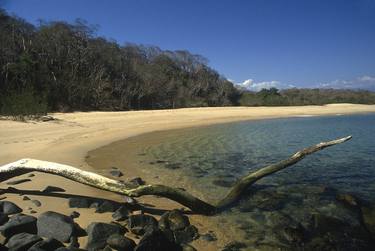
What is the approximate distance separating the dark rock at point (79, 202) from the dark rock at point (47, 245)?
1721mm

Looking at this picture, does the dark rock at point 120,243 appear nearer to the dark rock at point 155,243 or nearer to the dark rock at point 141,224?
the dark rock at point 155,243

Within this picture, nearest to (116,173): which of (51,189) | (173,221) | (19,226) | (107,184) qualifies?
(51,189)

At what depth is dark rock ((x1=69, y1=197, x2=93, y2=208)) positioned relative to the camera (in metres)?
6.54

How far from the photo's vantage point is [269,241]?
5469 mm

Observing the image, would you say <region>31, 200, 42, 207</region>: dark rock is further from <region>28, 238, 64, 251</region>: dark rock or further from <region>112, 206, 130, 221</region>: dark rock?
<region>28, 238, 64, 251</region>: dark rock

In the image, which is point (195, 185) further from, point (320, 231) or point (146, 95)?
point (146, 95)

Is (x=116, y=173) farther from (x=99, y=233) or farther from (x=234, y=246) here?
(x=234, y=246)

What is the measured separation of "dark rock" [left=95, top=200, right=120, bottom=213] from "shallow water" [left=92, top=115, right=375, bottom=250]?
5.76 feet

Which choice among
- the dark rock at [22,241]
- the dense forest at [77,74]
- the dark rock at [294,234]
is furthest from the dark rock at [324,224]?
the dense forest at [77,74]

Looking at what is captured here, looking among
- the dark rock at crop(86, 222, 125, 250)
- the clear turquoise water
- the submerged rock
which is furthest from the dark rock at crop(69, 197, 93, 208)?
the submerged rock

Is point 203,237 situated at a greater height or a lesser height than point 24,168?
lesser

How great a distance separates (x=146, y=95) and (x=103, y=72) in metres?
6.73

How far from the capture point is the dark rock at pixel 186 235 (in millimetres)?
5387

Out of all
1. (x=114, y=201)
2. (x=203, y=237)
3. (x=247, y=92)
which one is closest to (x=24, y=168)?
(x=114, y=201)
